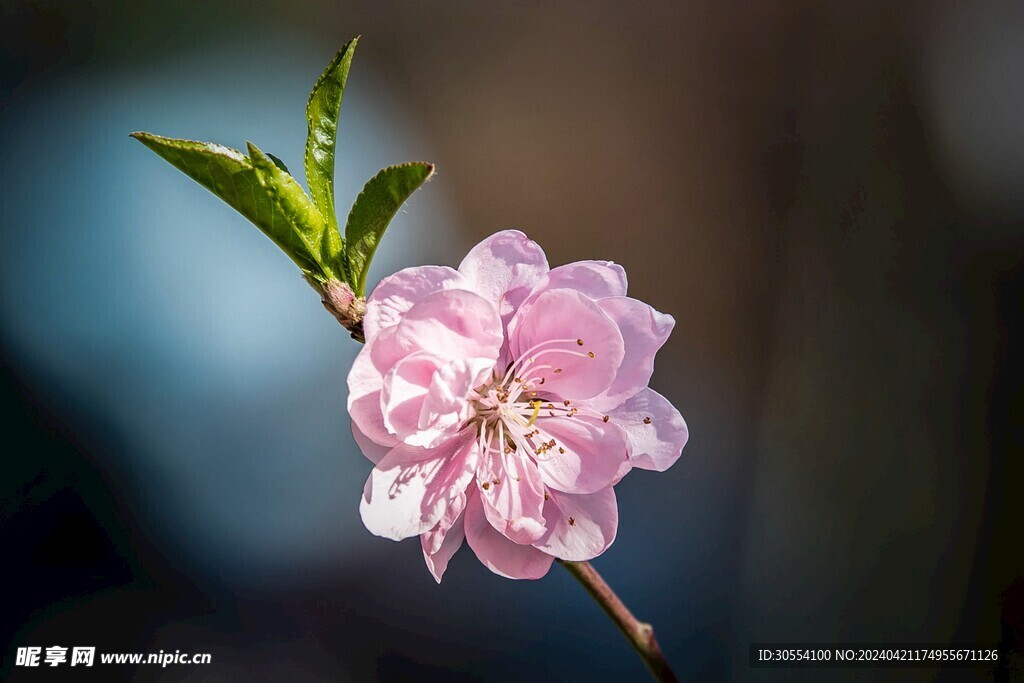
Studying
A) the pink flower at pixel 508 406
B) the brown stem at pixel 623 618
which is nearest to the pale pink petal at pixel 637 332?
Result: the pink flower at pixel 508 406

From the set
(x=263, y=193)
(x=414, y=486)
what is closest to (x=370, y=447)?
(x=414, y=486)

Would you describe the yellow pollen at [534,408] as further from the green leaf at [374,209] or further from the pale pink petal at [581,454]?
the green leaf at [374,209]

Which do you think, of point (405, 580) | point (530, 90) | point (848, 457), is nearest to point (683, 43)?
point (530, 90)

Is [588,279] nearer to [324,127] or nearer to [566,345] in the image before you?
[566,345]

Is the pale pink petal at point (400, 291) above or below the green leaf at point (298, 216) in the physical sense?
below

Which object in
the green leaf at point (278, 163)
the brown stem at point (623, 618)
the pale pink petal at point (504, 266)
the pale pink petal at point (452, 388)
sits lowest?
the brown stem at point (623, 618)
